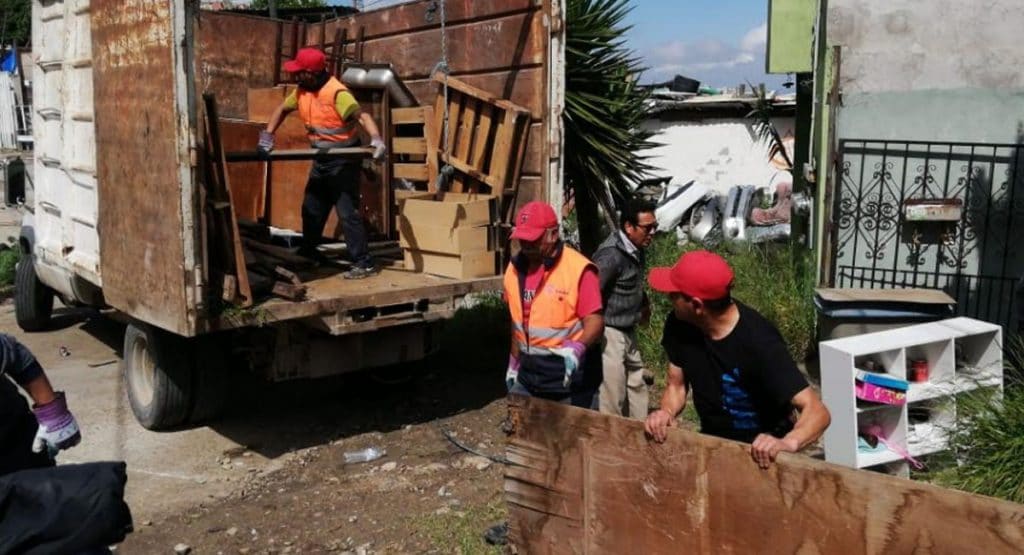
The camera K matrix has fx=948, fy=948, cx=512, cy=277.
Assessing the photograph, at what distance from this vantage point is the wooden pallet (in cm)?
629

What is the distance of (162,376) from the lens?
224 inches

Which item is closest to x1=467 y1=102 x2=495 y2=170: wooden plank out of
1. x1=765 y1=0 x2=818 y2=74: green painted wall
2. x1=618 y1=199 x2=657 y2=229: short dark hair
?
x1=618 y1=199 x2=657 y2=229: short dark hair

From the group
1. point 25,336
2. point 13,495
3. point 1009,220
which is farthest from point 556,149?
point 25,336

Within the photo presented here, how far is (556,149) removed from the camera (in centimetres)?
609

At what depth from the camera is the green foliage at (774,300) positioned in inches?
272

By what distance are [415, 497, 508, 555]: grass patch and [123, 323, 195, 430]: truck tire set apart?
78.3 inches

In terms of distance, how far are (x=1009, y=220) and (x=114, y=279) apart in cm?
596

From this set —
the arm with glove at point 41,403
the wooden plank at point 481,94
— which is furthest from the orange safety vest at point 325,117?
the arm with glove at point 41,403

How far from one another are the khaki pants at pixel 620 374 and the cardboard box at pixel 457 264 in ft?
3.98

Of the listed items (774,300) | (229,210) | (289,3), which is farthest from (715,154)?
(229,210)

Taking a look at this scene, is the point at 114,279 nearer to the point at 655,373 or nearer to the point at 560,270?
the point at 560,270

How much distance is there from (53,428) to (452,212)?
3.04 metres

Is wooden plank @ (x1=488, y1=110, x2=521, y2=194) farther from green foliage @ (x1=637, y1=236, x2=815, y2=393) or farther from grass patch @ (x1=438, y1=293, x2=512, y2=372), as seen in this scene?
grass patch @ (x1=438, y1=293, x2=512, y2=372)

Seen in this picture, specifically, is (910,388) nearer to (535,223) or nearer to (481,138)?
(535,223)
